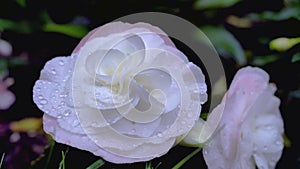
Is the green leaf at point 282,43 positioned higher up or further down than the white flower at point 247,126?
higher up

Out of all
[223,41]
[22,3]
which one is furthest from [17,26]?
[223,41]

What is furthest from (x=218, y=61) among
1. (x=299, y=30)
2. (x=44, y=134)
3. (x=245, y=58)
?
(x=44, y=134)

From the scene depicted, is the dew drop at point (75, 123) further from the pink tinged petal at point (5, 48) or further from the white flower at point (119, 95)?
the pink tinged petal at point (5, 48)

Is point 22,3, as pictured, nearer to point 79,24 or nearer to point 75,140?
point 79,24

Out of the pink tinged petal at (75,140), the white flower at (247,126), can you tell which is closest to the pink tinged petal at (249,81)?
the white flower at (247,126)

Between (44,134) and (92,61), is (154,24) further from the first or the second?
(44,134)

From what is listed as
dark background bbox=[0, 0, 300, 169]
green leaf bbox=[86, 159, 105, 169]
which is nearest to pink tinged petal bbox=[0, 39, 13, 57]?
dark background bbox=[0, 0, 300, 169]
